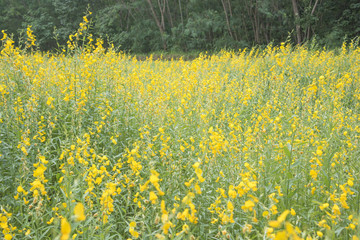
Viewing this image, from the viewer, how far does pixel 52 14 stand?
24375 millimetres

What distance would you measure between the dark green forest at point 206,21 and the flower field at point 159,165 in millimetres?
9334

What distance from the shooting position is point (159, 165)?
2561 mm

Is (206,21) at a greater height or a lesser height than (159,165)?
greater

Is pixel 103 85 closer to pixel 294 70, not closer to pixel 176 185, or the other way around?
pixel 176 185

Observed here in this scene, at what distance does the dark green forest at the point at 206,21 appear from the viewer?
1457 centimetres

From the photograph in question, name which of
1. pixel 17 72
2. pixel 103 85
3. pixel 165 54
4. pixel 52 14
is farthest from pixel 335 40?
pixel 52 14

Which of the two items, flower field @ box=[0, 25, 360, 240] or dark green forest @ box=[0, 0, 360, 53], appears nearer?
flower field @ box=[0, 25, 360, 240]

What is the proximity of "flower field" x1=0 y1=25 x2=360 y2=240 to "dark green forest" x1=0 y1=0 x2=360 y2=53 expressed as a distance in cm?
933

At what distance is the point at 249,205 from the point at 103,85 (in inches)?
122

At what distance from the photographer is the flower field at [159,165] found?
4.87 feet

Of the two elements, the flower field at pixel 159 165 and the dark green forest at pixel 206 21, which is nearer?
the flower field at pixel 159 165

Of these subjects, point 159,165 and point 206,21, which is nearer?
point 159,165

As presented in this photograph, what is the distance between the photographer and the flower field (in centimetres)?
148

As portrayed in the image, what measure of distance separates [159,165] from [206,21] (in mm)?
15108
